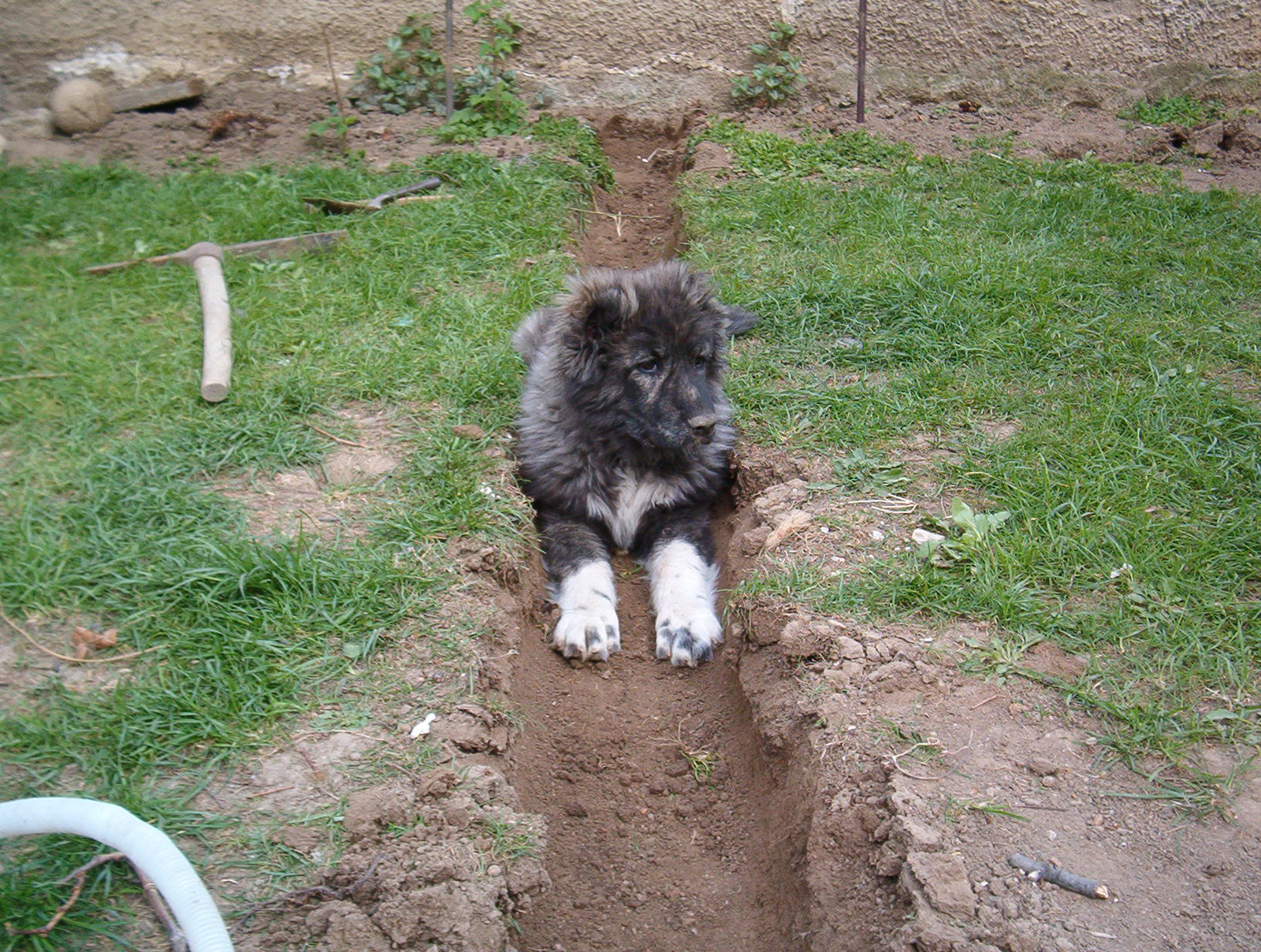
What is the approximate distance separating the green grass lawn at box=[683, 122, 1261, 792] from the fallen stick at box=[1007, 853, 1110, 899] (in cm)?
56

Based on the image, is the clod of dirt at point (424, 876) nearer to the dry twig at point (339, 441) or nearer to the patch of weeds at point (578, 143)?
the dry twig at point (339, 441)

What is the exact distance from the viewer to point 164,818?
2721mm

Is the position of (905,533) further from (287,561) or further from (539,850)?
(287,561)

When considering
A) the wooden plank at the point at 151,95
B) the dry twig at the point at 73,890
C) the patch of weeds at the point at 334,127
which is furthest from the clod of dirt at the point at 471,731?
the wooden plank at the point at 151,95

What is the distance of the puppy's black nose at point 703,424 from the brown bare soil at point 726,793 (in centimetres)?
40

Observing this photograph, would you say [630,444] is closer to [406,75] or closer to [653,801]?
[653,801]

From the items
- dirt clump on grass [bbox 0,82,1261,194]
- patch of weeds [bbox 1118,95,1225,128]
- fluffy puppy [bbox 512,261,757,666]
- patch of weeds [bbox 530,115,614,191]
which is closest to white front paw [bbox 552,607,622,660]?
fluffy puppy [bbox 512,261,757,666]

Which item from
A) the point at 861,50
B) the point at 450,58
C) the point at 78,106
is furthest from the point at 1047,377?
the point at 78,106

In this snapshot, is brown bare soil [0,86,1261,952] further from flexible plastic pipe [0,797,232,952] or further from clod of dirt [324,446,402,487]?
flexible plastic pipe [0,797,232,952]

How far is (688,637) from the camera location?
13.2 feet

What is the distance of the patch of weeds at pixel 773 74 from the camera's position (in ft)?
26.9

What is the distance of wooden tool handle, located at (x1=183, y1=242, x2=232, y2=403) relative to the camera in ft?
15.2

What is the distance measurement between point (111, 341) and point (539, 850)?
382 centimetres

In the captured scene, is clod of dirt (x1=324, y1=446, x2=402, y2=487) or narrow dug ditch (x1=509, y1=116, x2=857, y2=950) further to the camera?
clod of dirt (x1=324, y1=446, x2=402, y2=487)
